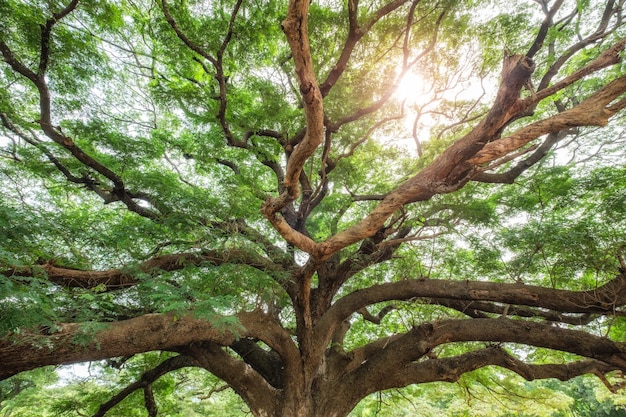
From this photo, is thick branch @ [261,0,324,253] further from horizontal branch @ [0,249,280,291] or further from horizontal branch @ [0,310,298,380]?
horizontal branch @ [0,310,298,380]

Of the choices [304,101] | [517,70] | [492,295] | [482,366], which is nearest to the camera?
[304,101]

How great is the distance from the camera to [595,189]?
430cm

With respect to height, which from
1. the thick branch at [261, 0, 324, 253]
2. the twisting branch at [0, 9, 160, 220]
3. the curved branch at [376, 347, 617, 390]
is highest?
the twisting branch at [0, 9, 160, 220]

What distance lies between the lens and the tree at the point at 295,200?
327 centimetres

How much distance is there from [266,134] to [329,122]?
135cm

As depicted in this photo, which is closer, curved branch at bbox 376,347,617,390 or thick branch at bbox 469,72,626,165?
thick branch at bbox 469,72,626,165

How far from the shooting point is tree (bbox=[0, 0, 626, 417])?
327 cm

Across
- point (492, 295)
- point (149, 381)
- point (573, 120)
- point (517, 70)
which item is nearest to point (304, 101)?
point (517, 70)

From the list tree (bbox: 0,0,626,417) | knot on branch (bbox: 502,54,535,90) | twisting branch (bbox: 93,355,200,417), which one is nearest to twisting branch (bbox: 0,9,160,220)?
tree (bbox: 0,0,626,417)

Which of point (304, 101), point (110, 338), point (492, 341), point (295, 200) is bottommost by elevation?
point (492, 341)

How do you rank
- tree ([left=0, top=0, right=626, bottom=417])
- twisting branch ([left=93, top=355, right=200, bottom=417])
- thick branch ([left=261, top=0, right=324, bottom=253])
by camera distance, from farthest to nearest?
twisting branch ([left=93, top=355, right=200, bottom=417]) < tree ([left=0, top=0, right=626, bottom=417]) < thick branch ([left=261, top=0, right=324, bottom=253])

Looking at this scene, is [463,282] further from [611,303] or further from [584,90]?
[584,90]

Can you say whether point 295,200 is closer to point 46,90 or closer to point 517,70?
point 517,70

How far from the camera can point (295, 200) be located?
4.45 m
